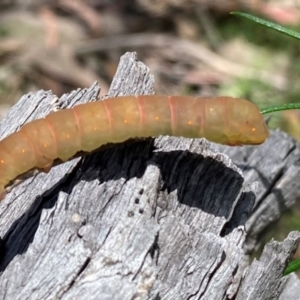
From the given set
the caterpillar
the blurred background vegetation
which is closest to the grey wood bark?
the caterpillar

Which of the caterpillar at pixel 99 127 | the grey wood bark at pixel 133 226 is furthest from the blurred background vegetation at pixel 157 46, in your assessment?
the caterpillar at pixel 99 127

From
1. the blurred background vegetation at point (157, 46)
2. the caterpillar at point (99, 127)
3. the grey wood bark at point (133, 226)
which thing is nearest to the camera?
the grey wood bark at point (133, 226)

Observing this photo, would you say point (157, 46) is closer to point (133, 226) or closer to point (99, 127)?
point (99, 127)

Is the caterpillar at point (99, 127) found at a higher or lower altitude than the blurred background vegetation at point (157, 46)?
lower

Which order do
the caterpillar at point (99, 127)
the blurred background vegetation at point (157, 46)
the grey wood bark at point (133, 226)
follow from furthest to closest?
1. the blurred background vegetation at point (157, 46)
2. the caterpillar at point (99, 127)
3. the grey wood bark at point (133, 226)

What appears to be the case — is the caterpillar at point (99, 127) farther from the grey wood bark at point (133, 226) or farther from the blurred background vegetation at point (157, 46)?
the blurred background vegetation at point (157, 46)

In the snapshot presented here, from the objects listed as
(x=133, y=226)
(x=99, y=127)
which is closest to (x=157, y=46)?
(x=99, y=127)

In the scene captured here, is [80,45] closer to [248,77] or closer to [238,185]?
[248,77]
